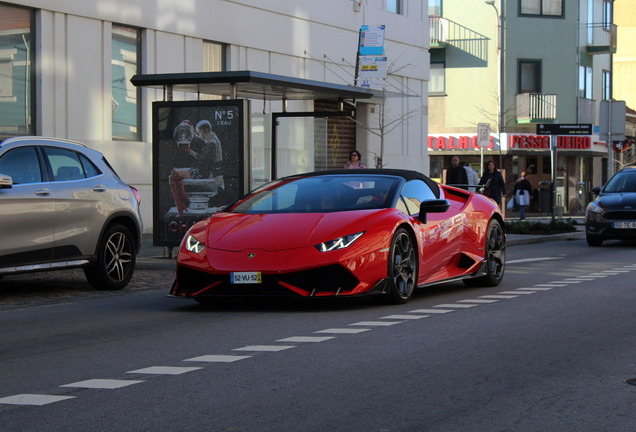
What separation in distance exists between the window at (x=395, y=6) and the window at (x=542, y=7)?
17.8m

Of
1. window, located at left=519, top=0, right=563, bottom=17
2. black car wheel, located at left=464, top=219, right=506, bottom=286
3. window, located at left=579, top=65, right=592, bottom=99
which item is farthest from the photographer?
window, located at left=579, top=65, right=592, bottom=99

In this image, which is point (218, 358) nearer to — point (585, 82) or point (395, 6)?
point (395, 6)

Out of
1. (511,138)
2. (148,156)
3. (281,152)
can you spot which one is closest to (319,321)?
(281,152)

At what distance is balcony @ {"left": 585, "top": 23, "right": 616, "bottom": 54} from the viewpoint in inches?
2099

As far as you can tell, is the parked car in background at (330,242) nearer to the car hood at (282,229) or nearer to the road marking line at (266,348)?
the car hood at (282,229)

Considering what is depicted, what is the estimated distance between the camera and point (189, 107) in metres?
16.4

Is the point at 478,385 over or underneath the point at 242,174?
underneath

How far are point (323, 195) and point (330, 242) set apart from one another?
47.4 inches

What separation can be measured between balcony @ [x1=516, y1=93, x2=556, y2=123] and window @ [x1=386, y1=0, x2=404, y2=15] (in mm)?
17446

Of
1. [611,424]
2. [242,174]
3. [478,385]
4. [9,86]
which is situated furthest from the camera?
[9,86]

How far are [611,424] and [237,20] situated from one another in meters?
22.2

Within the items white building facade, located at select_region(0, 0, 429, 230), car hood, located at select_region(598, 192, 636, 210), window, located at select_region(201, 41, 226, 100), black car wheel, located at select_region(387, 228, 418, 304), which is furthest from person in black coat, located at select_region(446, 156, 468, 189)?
black car wheel, located at select_region(387, 228, 418, 304)

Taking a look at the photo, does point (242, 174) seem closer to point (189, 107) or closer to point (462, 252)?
point (189, 107)

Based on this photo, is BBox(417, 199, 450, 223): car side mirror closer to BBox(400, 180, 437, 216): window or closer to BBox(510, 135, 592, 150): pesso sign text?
BBox(400, 180, 437, 216): window
